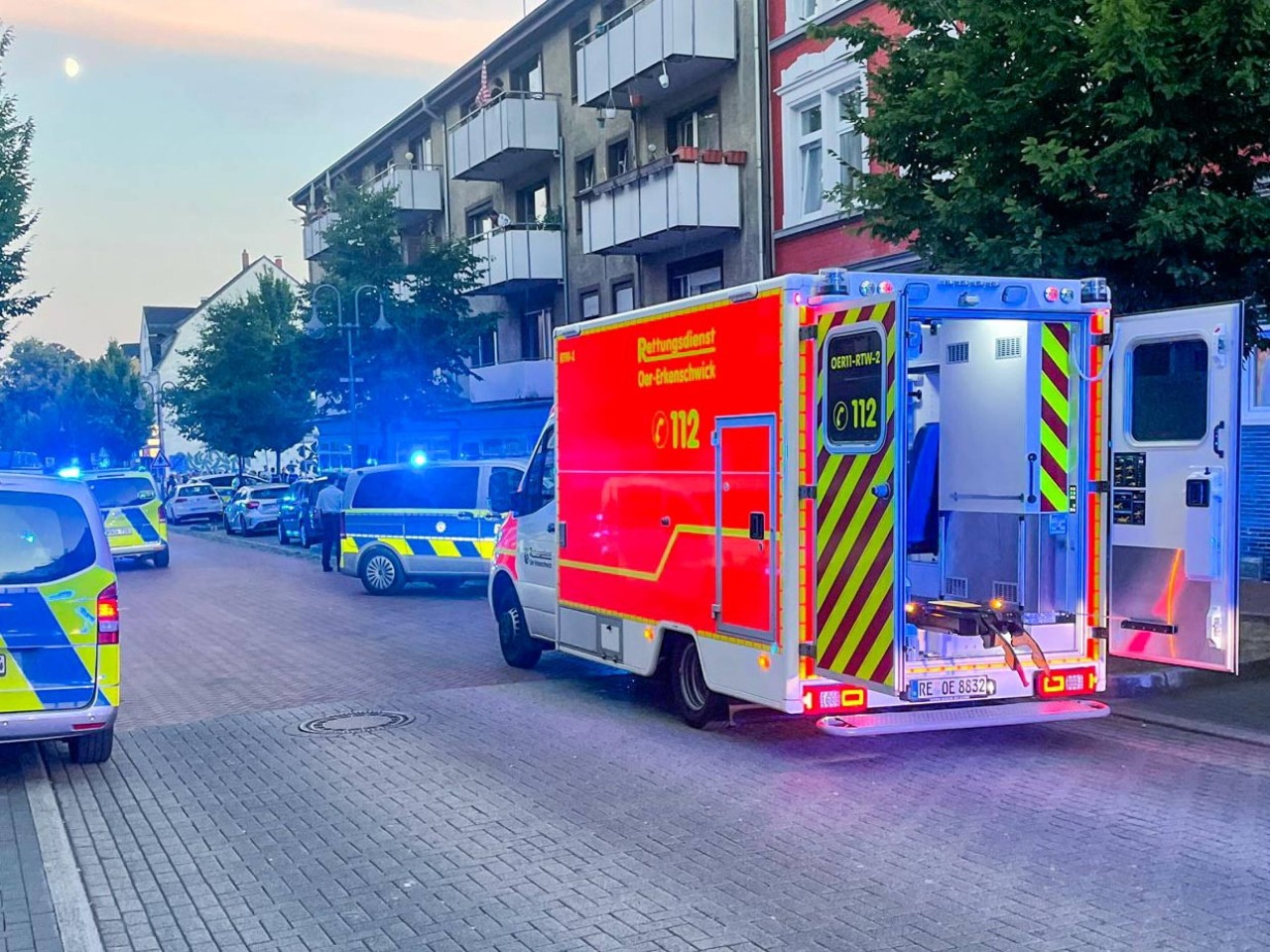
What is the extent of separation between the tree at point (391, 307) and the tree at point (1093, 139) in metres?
21.0

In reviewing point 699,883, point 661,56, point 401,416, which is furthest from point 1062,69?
point 401,416

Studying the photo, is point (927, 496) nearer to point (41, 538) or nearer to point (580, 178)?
point (41, 538)

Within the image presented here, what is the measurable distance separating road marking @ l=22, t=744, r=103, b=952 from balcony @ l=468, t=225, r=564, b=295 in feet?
80.7

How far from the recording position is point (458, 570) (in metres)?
19.2

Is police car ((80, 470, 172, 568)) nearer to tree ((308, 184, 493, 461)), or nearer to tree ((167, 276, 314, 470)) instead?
tree ((308, 184, 493, 461))

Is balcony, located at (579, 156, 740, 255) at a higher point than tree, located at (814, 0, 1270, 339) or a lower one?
higher

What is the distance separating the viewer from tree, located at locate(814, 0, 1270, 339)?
29.7 feet

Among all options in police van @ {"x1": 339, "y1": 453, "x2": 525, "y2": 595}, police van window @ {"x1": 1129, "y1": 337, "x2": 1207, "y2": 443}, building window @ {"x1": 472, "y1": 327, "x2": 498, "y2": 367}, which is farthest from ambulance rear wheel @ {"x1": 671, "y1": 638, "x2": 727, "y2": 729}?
building window @ {"x1": 472, "y1": 327, "x2": 498, "y2": 367}

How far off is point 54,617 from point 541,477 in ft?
15.3

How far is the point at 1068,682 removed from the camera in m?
8.09

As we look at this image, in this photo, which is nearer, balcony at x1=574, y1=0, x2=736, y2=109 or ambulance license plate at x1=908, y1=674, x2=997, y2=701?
ambulance license plate at x1=908, y1=674, x2=997, y2=701

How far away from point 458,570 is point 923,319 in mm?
12263

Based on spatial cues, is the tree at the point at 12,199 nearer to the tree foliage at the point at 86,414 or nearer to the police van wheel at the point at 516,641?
the police van wheel at the point at 516,641

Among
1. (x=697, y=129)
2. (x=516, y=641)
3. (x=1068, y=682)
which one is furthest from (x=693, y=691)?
(x=697, y=129)
